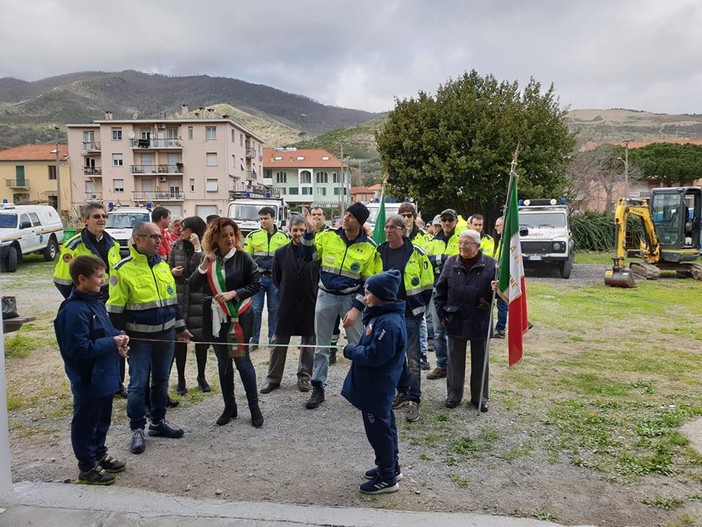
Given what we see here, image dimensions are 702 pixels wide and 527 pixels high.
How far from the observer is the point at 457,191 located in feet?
83.2

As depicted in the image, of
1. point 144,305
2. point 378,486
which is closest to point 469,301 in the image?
point 378,486

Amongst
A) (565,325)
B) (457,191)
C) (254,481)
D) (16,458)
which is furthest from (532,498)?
(457,191)

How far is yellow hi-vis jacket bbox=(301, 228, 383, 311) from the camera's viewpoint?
5.46 meters

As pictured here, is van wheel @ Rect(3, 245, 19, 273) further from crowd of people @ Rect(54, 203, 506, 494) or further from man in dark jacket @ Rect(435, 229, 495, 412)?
man in dark jacket @ Rect(435, 229, 495, 412)

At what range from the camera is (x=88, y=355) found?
12.2ft

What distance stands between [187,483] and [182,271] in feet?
8.34

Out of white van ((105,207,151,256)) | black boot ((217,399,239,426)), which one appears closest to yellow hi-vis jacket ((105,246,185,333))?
black boot ((217,399,239,426))

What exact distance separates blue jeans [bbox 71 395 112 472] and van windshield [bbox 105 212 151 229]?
17.5 meters

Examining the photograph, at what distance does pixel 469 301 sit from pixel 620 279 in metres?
11.8

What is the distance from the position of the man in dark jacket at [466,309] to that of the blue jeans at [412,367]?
0.36 m

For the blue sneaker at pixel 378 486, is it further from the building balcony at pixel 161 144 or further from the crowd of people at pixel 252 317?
the building balcony at pixel 161 144

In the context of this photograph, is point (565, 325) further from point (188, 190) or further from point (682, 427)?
point (188, 190)

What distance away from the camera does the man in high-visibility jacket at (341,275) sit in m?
5.45

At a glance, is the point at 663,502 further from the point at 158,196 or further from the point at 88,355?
the point at 158,196
